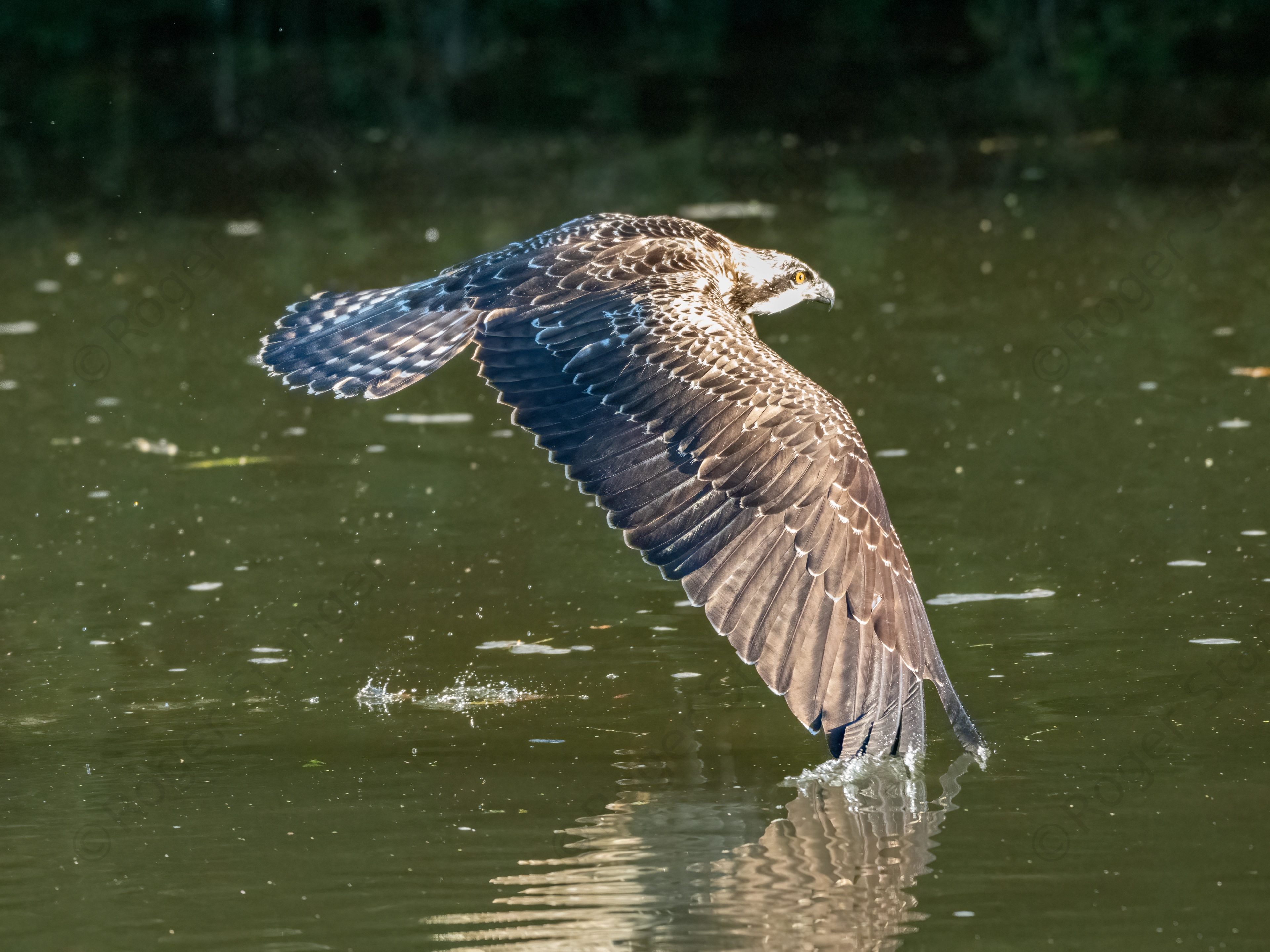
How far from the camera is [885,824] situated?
5.77 meters

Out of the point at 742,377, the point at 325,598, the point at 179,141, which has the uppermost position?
the point at 742,377

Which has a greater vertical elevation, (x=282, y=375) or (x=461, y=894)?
(x=282, y=375)

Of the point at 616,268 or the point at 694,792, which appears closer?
the point at 694,792

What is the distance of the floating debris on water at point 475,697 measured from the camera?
6965 millimetres

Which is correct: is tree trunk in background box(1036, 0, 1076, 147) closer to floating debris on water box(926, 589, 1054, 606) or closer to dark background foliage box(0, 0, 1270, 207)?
dark background foliage box(0, 0, 1270, 207)

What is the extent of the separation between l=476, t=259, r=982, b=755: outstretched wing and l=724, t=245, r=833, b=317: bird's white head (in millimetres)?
1337

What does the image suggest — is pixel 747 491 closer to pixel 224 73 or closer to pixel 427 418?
pixel 427 418

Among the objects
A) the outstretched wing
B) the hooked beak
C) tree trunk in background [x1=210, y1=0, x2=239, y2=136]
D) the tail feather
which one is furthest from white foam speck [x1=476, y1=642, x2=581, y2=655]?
tree trunk in background [x1=210, y1=0, x2=239, y2=136]

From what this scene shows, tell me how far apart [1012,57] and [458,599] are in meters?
22.3

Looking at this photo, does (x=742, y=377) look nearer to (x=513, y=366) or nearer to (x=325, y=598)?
(x=513, y=366)

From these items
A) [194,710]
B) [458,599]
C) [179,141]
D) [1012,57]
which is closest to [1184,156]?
[1012,57]

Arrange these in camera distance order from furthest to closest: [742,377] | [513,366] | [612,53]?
[612,53] < [513,366] < [742,377]

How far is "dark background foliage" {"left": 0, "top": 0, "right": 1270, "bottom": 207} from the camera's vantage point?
24344 mm

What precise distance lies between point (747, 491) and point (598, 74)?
81.3ft
